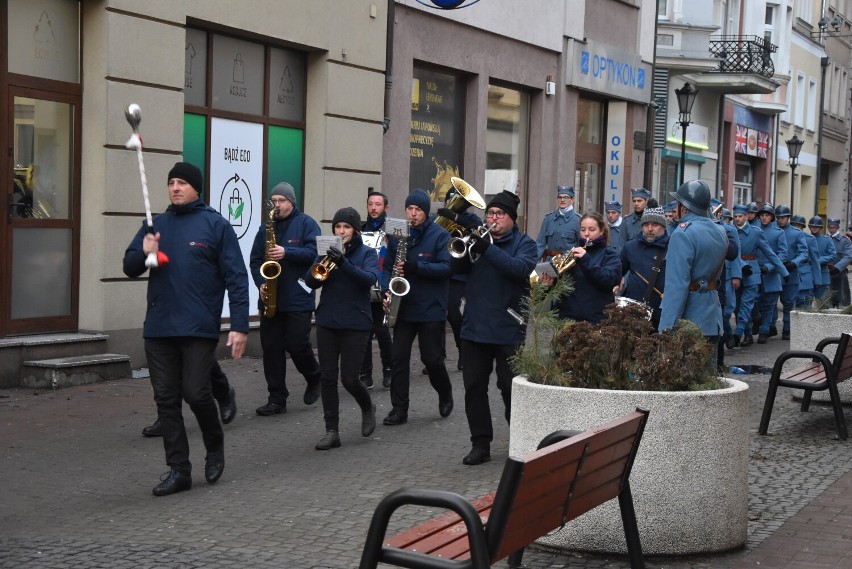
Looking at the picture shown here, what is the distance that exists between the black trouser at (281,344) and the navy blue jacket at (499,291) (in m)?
2.33

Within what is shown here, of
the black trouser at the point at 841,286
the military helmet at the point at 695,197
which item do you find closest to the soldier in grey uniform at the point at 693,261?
the military helmet at the point at 695,197

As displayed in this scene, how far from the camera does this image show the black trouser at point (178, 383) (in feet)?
26.2

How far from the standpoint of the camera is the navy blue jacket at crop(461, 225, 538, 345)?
29.3 feet

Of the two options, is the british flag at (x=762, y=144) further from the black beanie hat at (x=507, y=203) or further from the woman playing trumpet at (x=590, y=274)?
the black beanie hat at (x=507, y=203)

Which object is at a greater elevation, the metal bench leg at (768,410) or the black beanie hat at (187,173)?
the black beanie hat at (187,173)

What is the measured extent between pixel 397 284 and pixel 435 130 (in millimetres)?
9511

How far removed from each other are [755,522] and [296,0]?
10.0m

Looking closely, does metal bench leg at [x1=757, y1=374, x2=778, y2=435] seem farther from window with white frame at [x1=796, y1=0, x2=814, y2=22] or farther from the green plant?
window with white frame at [x1=796, y1=0, x2=814, y2=22]

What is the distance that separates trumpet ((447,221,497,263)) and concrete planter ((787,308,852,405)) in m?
4.55

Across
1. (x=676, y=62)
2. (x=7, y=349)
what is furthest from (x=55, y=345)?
(x=676, y=62)

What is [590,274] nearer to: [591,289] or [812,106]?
[591,289]

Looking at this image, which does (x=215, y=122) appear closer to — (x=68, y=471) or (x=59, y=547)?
(x=68, y=471)

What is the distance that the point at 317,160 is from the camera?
16328 mm

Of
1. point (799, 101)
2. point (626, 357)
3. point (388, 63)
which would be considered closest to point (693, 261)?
point (626, 357)
